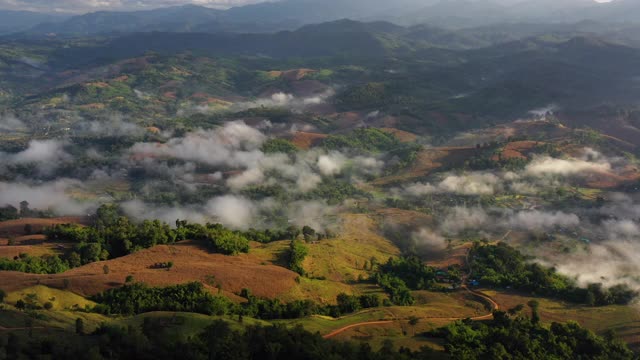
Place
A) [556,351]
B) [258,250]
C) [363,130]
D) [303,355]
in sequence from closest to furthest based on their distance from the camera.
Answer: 1. [303,355]
2. [556,351]
3. [258,250]
4. [363,130]

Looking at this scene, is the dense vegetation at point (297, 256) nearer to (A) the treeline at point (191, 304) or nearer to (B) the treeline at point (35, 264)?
(A) the treeline at point (191, 304)

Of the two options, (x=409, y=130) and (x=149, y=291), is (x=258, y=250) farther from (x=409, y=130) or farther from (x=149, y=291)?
(x=409, y=130)

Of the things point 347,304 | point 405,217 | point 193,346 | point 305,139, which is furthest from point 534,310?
point 305,139

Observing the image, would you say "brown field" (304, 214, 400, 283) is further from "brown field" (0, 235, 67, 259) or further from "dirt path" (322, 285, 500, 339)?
"brown field" (0, 235, 67, 259)

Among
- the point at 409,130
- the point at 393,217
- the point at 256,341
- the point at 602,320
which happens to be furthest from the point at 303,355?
the point at 409,130

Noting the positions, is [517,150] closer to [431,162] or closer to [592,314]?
[431,162]
